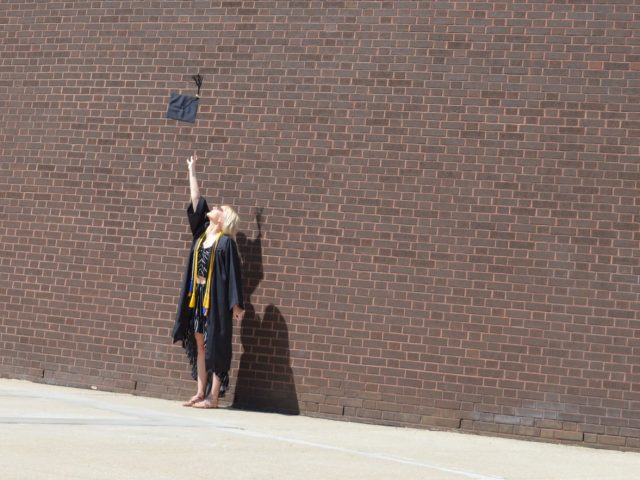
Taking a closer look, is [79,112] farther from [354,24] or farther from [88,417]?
[88,417]

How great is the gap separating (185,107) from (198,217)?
138 cm

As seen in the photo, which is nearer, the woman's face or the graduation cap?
the woman's face

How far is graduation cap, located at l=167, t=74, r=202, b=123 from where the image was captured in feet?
39.4

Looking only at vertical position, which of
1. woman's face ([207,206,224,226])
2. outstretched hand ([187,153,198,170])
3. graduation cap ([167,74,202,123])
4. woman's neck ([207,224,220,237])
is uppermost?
graduation cap ([167,74,202,123])

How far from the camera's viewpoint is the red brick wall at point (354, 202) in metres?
10.6

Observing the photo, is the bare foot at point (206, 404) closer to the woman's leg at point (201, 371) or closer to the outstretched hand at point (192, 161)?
the woman's leg at point (201, 371)

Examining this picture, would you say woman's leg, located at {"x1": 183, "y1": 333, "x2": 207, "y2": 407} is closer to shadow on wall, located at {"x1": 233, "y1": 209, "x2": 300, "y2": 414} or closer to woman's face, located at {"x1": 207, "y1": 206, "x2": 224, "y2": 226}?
shadow on wall, located at {"x1": 233, "y1": 209, "x2": 300, "y2": 414}

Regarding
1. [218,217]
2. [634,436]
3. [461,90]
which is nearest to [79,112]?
[218,217]

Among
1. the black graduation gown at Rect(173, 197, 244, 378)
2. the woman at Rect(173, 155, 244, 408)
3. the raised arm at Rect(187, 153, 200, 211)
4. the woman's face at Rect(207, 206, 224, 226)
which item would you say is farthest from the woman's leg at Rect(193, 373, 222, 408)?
the raised arm at Rect(187, 153, 200, 211)

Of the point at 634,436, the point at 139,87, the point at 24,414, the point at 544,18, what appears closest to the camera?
the point at 24,414

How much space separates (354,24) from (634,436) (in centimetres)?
524

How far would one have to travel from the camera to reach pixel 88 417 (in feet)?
30.2

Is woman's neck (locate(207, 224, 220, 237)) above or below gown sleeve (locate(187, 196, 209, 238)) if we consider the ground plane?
below

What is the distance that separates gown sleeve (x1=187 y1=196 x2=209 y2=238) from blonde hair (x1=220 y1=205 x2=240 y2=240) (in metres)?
0.29
